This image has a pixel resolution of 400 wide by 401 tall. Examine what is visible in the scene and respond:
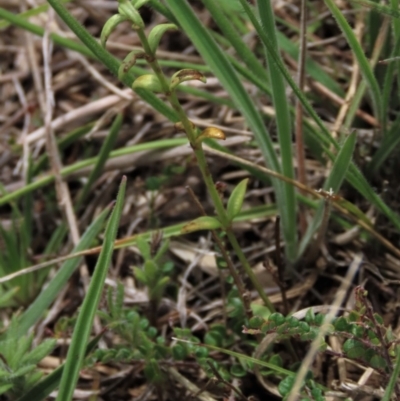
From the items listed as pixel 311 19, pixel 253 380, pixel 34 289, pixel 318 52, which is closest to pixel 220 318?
pixel 253 380

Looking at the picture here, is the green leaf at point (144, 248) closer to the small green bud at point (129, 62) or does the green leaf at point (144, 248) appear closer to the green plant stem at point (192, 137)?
the green plant stem at point (192, 137)

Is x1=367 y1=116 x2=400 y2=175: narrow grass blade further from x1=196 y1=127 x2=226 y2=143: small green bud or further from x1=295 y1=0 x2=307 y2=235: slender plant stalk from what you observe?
x1=196 y1=127 x2=226 y2=143: small green bud

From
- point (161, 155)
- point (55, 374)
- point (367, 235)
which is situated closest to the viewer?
point (55, 374)

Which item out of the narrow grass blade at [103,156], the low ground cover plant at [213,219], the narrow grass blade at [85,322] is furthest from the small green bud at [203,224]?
the narrow grass blade at [103,156]

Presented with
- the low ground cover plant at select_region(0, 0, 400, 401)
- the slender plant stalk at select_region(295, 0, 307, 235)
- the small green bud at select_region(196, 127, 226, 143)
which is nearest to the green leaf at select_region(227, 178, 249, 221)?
the low ground cover plant at select_region(0, 0, 400, 401)

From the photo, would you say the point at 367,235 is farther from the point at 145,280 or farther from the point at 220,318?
the point at 145,280

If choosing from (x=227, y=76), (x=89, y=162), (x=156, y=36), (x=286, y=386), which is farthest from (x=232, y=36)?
(x=286, y=386)
